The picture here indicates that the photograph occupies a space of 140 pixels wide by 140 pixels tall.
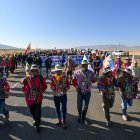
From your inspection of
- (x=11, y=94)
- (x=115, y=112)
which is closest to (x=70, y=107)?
(x=115, y=112)

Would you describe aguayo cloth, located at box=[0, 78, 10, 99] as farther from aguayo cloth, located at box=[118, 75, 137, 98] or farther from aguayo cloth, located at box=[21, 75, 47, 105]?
aguayo cloth, located at box=[118, 75, 137, 98]

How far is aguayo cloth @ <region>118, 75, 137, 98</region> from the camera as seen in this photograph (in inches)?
321

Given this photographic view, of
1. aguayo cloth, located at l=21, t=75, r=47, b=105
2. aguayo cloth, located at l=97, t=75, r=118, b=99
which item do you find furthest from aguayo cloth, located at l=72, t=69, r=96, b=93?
aguayo cloth, located at l=21, t=75, r=47, b=105

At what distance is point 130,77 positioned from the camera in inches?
324

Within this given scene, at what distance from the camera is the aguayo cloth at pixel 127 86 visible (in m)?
8.15

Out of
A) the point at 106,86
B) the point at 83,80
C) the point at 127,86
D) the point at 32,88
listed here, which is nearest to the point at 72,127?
the point at 83,80

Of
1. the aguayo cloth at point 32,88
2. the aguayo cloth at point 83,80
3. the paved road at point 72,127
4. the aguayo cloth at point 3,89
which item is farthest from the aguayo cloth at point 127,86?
the aguayo cloth at point 3,89

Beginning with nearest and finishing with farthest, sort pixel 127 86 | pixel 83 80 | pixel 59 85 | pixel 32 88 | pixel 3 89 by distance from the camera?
pixel 32 88 < pixel 59 85 < pixel 3 89 < pixel 83 80 < pixel 127 86

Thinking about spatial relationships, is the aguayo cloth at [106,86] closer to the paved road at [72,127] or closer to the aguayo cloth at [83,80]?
the aguayo cloth at [83,80]

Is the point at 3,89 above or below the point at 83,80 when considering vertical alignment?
below

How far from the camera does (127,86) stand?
8.16 m

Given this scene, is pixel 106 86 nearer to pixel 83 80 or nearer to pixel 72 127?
pixel 83 80

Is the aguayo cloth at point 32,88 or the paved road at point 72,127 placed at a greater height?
the aguayo cloth at point 32,88

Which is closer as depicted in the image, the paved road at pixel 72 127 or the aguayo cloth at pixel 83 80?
the paved road at pixel 72 127
